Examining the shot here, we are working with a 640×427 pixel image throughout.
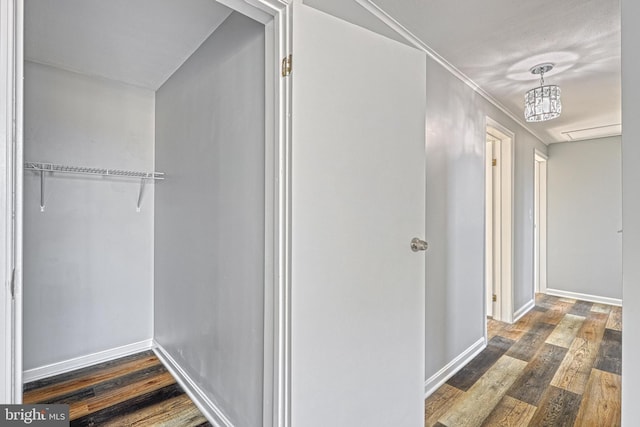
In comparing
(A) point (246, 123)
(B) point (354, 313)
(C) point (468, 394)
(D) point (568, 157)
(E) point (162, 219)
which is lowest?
(C) point (468, 394)

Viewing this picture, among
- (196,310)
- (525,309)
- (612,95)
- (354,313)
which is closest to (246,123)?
(354,313)

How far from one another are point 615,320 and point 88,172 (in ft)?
17.0

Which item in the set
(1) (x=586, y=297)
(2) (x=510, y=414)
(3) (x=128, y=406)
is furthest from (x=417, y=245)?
(1) (x=586, y=297)

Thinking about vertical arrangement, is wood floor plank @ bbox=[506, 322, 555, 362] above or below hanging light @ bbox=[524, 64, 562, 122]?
below

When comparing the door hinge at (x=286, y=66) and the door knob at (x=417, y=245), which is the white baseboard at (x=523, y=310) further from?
the door hinge at (x=286, y=66)

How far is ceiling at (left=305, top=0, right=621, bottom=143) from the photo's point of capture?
156 centimetres

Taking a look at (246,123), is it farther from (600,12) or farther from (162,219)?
(600,12)

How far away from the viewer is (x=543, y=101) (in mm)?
2156

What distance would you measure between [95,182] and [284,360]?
211 cm

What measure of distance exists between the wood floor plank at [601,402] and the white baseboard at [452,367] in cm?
70

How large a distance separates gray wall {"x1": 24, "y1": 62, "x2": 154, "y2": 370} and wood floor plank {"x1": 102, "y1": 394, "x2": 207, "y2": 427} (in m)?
0.88

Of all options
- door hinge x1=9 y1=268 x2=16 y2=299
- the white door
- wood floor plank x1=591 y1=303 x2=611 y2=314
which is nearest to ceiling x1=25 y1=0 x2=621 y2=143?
Result: the white door

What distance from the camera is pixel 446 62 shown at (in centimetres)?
214

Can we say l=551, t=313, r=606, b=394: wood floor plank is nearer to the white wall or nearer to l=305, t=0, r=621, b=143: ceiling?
the white wall
